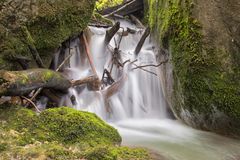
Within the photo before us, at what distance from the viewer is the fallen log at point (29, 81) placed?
446 cm

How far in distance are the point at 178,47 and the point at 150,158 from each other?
8.70 ft

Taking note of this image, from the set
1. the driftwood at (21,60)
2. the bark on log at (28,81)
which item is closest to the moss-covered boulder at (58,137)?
the bark on log at (28,81)

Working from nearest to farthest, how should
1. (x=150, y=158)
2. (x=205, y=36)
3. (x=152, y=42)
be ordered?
1. (x=150, y=158)
2. (x=205, y=36)
3. (x=152, y=42)

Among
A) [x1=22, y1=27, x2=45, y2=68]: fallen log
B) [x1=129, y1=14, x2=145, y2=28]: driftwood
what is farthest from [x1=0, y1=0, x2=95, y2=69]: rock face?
[x1=129, y1=14, x2=145, y2=28]: driftwood

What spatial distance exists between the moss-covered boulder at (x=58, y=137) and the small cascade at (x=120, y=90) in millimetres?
1873

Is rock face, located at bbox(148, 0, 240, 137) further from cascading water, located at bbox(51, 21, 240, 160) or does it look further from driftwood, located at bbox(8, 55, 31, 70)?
driftwood, located at bbox(8, 55, 31, 70)

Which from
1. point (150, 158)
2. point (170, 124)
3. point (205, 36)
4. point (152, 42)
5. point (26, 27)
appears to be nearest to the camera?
point (150, 158)

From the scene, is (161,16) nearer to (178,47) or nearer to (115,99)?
(178,47)

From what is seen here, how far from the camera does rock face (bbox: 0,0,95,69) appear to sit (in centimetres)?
583

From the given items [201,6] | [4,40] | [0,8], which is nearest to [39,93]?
[4,40]

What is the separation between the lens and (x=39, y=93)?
5.96m

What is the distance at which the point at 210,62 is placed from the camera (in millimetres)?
5605

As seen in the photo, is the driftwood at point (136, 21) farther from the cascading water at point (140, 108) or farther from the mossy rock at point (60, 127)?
the mossy rock at point (60, 127)

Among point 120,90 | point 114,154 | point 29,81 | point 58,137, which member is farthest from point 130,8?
point 114,154
